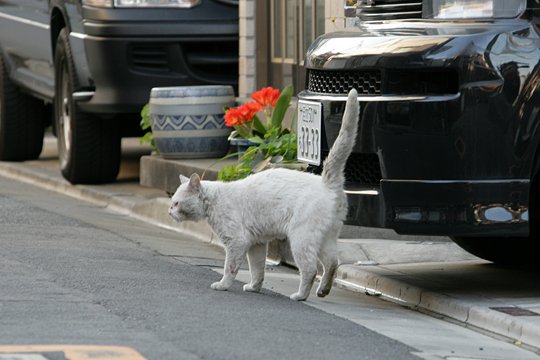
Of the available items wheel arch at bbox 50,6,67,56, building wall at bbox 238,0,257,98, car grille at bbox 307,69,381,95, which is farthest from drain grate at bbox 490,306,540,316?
wheel arch at bbox 50,6,67,56

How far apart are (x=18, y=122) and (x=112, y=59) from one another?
3.22 m

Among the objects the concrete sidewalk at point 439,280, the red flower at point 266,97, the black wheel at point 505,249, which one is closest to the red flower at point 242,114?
the red flower at point 266,97

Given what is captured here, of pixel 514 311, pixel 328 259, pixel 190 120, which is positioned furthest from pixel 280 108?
pixel 514 311

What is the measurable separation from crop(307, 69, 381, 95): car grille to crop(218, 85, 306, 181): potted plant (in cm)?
187

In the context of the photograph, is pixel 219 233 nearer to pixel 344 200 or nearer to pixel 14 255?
pixel 344 200

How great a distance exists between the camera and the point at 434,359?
6234 millimetres

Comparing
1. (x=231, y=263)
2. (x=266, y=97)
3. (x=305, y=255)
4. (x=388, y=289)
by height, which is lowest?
(x=388, y=289)

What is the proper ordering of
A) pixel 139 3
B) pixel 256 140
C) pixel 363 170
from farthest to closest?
pixel 139 3, pixel 256 140, pixel 363 170

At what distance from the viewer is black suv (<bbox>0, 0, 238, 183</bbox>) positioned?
12641 mm

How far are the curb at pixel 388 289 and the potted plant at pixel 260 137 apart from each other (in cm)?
57

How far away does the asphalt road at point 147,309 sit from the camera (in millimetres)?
6203

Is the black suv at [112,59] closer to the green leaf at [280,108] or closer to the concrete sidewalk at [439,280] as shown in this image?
the concrete sidewalk at [439,280]

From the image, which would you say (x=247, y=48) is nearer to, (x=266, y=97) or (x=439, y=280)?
(x=266, y=97)

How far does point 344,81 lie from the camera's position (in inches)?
304
